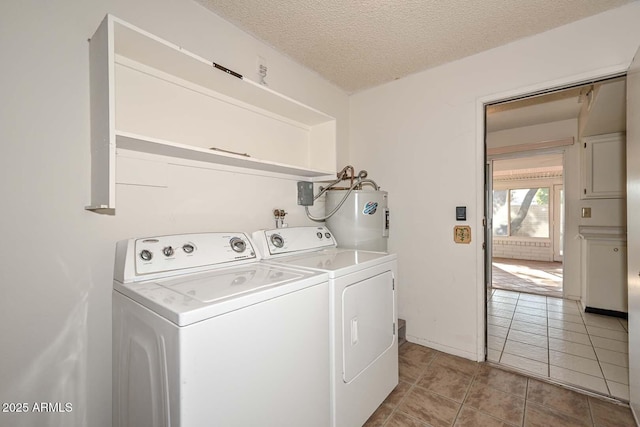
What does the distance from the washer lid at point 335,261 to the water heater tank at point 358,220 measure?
389 mm

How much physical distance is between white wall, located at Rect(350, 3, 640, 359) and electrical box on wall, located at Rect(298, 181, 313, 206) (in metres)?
0.80

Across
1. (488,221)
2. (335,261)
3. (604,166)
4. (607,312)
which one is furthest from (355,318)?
(604,166)

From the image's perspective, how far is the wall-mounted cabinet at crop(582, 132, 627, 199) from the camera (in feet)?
10.3

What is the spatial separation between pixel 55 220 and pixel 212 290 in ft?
2.60

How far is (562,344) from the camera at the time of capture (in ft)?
8.05

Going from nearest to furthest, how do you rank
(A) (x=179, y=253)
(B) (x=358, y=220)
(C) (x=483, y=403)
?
(A) (x=179, y=253), (C) (x=483, y=403), (B) (x=358, y=220)

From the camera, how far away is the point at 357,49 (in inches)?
82.9

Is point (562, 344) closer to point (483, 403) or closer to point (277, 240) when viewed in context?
point (483, 403)

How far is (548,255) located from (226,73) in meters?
8.39

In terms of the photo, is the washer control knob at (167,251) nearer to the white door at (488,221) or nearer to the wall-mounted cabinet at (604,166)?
the white door at (488,221)

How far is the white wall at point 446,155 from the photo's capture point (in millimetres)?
1916

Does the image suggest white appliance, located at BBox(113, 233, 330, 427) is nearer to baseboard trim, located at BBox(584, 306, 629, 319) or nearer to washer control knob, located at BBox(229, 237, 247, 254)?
washer control knob, located at BBox(229, 237, 247, 254)

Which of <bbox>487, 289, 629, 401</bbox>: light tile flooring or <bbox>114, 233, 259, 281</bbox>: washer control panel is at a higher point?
<bbox>114, 233, 259, 281</bbox>: washer control panel

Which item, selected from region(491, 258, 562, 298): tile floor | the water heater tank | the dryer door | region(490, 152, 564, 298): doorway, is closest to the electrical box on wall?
the water heater tank
